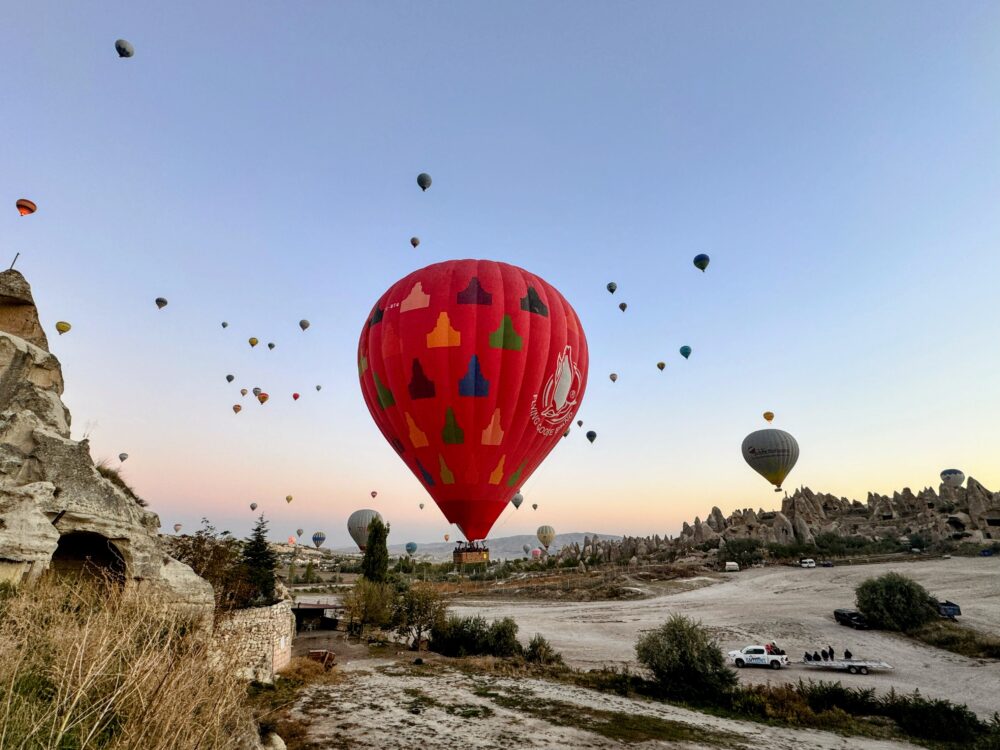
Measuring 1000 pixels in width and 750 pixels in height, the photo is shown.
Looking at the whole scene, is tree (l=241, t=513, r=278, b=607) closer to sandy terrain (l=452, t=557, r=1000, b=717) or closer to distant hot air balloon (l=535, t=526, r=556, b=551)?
sandy terrain (l=452, t=557, r=1000, b=717)

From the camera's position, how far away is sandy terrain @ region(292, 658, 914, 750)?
14633mm

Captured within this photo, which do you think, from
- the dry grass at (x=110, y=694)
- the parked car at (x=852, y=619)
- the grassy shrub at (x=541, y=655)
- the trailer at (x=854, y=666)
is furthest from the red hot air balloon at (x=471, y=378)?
the parked car at (x=852, y=619)

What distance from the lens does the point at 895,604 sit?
3431 centimetres

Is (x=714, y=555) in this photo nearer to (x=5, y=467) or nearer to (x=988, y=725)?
(x=988, y=725)

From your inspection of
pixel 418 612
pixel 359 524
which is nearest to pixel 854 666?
pixel 418 612

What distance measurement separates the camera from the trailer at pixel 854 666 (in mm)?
25047

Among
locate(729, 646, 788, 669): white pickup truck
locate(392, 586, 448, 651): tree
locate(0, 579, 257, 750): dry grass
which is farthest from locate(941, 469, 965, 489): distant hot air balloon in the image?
locate(0, 579, 257, 750): dry grass

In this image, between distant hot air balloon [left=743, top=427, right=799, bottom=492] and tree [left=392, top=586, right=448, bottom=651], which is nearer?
tree [left=392, top=586, right=448, bottom=651]

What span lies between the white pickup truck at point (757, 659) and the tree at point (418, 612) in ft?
53.6

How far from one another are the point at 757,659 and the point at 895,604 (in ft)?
49.2

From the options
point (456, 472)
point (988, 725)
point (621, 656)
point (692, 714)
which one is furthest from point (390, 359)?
point (988, 725)

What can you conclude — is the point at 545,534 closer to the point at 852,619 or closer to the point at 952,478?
the point at 852,619

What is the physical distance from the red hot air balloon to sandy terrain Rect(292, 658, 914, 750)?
6.07 meters

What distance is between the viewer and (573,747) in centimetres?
1422
